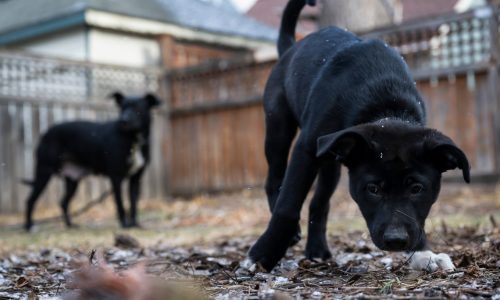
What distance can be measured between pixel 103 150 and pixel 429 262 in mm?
5571

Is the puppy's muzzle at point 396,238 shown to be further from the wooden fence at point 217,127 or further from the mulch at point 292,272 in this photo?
the wooden fence at point 217,127

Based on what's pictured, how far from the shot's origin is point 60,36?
1436 centimetres

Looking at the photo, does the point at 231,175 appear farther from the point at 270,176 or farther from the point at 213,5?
the point at 213,5

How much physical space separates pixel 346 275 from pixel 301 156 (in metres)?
0.65

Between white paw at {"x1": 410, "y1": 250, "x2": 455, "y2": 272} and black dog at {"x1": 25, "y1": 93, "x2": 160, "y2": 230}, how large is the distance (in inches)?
193

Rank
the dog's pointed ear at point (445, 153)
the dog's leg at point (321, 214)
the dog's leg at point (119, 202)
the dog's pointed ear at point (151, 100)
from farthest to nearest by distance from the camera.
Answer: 1. the dog's pointed ear at point (151, 100)
2. the dog's leg at point (119, 202)
3. the dog's leg at point (321, 214)
4. the dog's pointed ear at point (445, 153)

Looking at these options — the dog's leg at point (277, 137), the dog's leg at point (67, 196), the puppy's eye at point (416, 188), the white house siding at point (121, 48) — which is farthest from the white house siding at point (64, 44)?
the puppy's eye at point (416, 188)

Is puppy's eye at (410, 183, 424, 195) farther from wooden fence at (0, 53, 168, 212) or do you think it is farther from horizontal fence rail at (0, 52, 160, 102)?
horizontal fence rail at (0, 52, 160, 102)

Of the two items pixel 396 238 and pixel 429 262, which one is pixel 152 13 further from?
pixel 396 238

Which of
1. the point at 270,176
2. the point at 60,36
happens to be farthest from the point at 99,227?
the point at 60,36

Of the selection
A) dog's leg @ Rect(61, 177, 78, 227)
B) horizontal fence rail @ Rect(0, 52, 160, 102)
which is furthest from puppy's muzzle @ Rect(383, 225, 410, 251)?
horizontal fence rail @ Rect(0, 52, 160, 102)

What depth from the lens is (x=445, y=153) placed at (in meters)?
3.08

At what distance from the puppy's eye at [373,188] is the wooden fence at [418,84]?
20.8ft

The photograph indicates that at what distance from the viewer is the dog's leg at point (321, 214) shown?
166 inches
